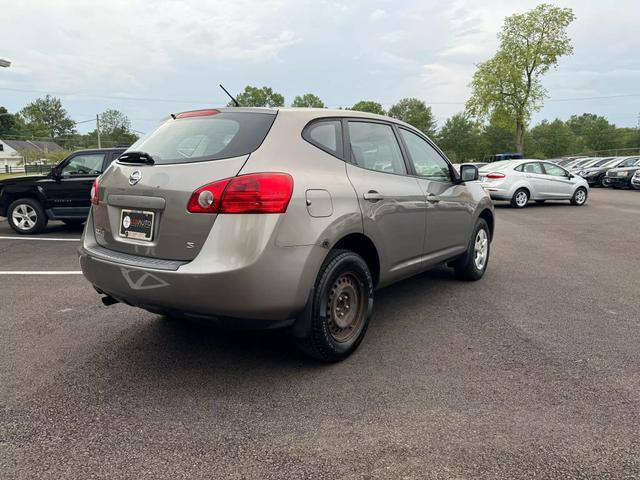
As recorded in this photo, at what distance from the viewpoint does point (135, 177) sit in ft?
10.00

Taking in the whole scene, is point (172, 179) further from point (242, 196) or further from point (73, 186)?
point (73, 186)

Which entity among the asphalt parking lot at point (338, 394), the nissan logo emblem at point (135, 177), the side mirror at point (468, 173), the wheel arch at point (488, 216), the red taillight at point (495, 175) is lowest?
the asphalt parking lot at point (338, 394)

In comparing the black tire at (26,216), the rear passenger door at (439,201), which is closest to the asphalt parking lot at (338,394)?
the rear passenger door at (439,201)

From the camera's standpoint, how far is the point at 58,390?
2908 mm

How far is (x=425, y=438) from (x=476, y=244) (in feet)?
11.4

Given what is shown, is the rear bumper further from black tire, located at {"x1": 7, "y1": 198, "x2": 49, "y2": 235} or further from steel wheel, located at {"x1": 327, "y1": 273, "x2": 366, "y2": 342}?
black tire, located at {"x1": 7, "y1": 198, "x2": 49, "y2": 235}

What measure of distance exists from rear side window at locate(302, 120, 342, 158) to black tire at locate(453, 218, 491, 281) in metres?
2.44

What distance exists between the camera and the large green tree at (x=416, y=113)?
97.5m

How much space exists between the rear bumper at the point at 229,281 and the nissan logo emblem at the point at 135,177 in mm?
504

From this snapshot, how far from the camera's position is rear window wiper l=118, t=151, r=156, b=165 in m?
3.11

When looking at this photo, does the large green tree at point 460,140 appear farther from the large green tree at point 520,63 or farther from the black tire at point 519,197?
the black tire at point 519,197

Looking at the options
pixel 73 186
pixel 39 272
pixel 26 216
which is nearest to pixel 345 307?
pixel 39 272

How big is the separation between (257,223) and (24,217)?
870cm

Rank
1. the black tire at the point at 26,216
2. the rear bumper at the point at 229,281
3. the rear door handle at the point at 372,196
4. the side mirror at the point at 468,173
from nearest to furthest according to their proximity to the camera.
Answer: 1. the rear bumper at the point at 229,281
2. the rear door handle at the point at 372,196
3. the side mirror at the point at 468,173
4. the black tire at the point at 26,216
